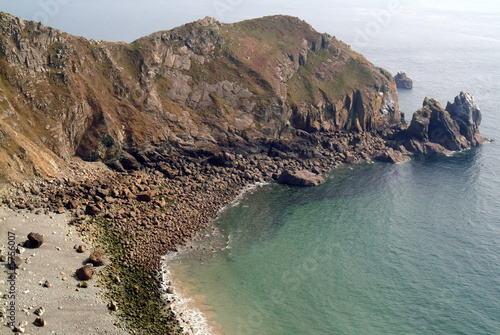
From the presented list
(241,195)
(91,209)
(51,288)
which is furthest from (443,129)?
(51,288)

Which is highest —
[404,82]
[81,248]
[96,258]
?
[404,82]

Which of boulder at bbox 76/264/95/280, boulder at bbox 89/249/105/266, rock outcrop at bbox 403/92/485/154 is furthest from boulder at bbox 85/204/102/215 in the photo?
rock outcrop at bbox 403/92/485/154

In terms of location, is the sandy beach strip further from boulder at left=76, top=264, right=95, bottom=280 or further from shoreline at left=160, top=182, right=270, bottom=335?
shoreline at left=160, top=182, right=270, bottom=335

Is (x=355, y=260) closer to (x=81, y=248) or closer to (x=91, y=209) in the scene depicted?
(x=81, y=248)

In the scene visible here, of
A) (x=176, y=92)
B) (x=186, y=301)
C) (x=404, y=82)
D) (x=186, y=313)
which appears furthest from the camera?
(x=404, y=82)

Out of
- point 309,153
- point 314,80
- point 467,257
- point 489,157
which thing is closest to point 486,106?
point 489,157

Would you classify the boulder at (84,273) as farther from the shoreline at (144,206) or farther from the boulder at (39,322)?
the boulder at (39,322)

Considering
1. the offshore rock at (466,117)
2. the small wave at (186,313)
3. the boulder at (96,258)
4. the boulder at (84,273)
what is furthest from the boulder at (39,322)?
the offshore rock at (466,117)

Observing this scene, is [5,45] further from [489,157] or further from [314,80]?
[489,157]
